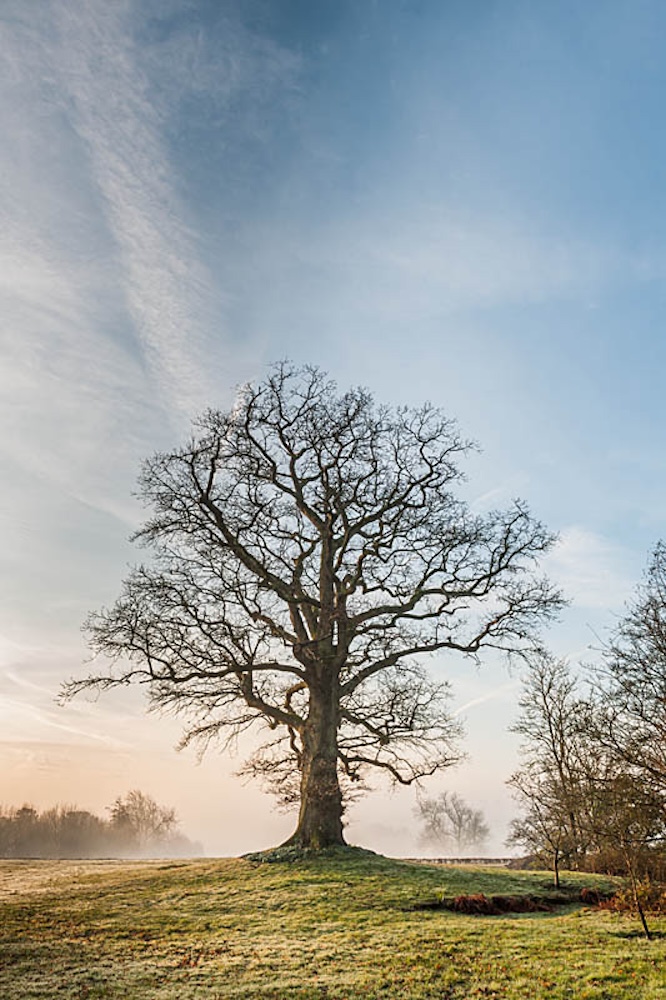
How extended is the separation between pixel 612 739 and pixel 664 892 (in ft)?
10.4

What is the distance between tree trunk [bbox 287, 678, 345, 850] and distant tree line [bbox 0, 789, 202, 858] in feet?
78.6

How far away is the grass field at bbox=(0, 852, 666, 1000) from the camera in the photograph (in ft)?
31.2

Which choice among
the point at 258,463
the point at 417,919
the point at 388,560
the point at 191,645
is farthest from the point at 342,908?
the point at 258,463

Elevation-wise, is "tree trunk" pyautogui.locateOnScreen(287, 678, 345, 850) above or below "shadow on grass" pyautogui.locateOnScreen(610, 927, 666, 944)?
above

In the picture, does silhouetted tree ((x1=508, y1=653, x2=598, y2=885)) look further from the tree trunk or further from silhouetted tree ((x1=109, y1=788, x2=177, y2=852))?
silhouetted tree ((x1=109, y1=788, x2=177, y2=852))

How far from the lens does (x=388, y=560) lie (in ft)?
76.9

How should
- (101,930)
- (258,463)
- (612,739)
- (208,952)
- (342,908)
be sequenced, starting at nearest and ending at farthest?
1. (208,952)
2. (101,930)
3. (342,908)
4. (612,739)
5. (258,463)

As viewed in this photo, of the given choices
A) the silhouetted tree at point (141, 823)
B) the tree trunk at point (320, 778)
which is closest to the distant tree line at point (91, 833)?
the silhouetted tree at point (141, 823)

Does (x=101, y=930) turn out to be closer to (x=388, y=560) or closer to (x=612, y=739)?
(x=612, y=739)

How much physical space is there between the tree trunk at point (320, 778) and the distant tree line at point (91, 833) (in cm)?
2395

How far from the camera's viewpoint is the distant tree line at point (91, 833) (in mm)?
41969

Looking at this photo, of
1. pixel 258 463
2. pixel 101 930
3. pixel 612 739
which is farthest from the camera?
pixel 258 463

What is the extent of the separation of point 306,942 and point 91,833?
41.3 meters

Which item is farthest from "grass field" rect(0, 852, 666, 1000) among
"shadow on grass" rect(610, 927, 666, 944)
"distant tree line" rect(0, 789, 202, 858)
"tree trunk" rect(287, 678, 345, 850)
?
"distant tree line" rect(0, 789, 202, 858)
